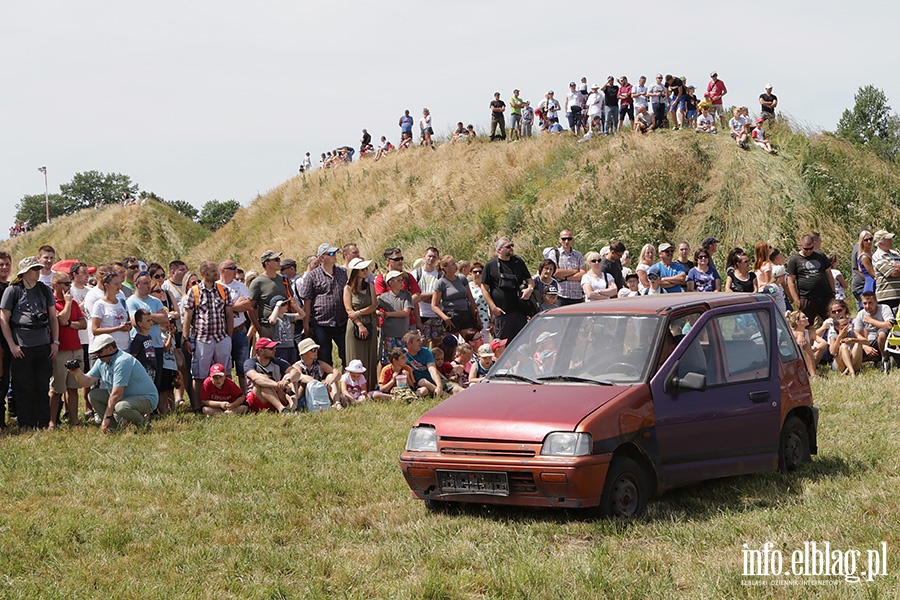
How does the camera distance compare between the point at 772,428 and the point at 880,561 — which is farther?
the point at 772,428

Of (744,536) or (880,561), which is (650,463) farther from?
(880,561)

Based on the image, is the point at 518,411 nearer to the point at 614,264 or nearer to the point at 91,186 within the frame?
the point at 614,264

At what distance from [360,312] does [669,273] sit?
16.9ft

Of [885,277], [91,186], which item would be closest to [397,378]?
[885,277]

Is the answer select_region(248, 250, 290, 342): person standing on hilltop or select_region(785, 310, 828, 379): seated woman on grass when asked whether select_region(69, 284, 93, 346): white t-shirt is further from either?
select_region(785, 310, 828, 379): seated woman on grass

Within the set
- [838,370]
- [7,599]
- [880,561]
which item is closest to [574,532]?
[880,561]

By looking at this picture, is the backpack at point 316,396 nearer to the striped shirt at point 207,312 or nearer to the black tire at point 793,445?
the striped shirt at point 207,312

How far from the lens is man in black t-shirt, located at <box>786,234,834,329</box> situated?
16312mm

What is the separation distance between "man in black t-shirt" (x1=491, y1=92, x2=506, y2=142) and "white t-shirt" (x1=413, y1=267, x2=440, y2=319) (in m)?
23.6

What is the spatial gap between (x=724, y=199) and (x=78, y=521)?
77.7ft

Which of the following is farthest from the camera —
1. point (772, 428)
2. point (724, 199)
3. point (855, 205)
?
point (724, 199)

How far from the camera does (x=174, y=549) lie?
24.6 ft

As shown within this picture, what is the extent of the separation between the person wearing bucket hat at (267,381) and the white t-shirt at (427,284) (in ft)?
9.35

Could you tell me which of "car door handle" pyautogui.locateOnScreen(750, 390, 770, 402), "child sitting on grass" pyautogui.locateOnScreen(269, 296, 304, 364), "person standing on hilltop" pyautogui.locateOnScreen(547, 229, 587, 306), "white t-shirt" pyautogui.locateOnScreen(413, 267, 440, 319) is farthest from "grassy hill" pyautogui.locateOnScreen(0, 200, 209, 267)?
"car door handle" pyautogui.locateOnScreen(750, 390, 770, 402)
